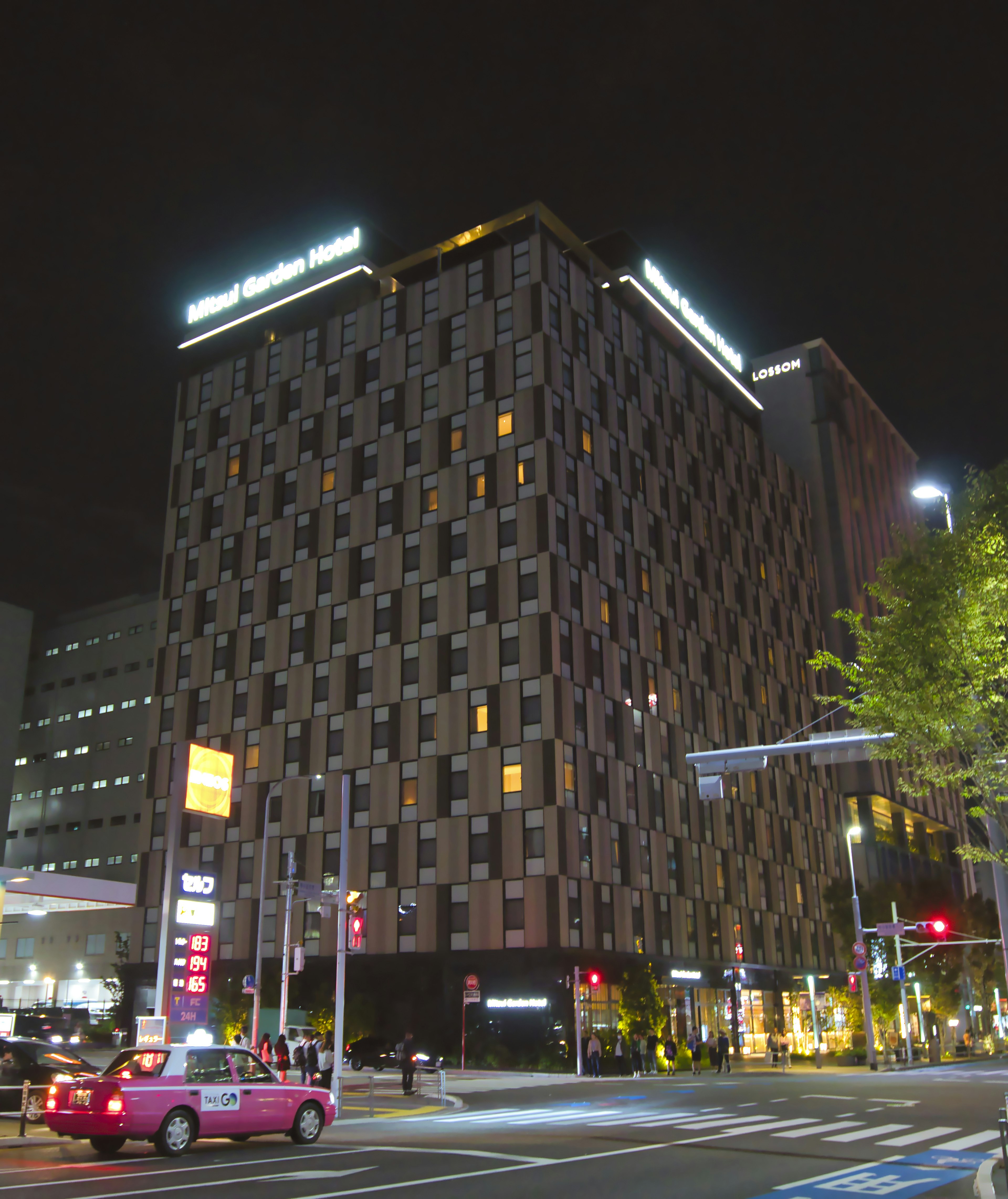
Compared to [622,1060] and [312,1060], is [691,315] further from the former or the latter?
[312,1060]

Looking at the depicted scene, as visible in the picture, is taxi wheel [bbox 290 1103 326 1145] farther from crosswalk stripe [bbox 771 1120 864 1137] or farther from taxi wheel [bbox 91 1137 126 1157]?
crosswalk stripe [bbox 771 1120 864 1137]

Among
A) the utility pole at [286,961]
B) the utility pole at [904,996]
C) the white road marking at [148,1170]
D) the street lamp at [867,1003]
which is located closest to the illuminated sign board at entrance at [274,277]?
the utility pole at [286,961]

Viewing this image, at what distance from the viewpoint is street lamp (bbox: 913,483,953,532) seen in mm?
23062

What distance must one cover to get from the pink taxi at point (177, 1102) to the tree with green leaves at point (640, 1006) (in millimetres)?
39360

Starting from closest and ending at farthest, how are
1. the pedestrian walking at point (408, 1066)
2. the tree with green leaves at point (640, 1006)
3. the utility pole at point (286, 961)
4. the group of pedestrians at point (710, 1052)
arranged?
the pedestrian walking at point (408, 1066) → the utility pole at point (286, 961) → the group of pedestrians at point (710, 1052) → the tree with green leaves at point (640, 1006)

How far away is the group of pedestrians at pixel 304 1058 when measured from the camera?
31.2m

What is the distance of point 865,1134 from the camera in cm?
2147

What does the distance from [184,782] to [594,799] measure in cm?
Answer: 3446

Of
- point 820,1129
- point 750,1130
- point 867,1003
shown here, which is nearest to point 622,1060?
point 867,1003

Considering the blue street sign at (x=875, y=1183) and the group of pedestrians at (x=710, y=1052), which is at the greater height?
the blue street sign at (x=875, y=1183)

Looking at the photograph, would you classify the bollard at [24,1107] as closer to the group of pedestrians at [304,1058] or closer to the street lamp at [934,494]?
the group of pedestrians at [304,1058]

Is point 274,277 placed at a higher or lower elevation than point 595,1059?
higher

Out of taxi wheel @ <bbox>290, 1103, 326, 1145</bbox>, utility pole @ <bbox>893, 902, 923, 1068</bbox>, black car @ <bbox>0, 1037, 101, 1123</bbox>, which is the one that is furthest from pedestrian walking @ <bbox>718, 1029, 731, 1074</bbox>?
taxi wheel @ <bbox>290, 1103, 326, 1145</bbox>

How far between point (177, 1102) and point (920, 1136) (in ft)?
46.4
